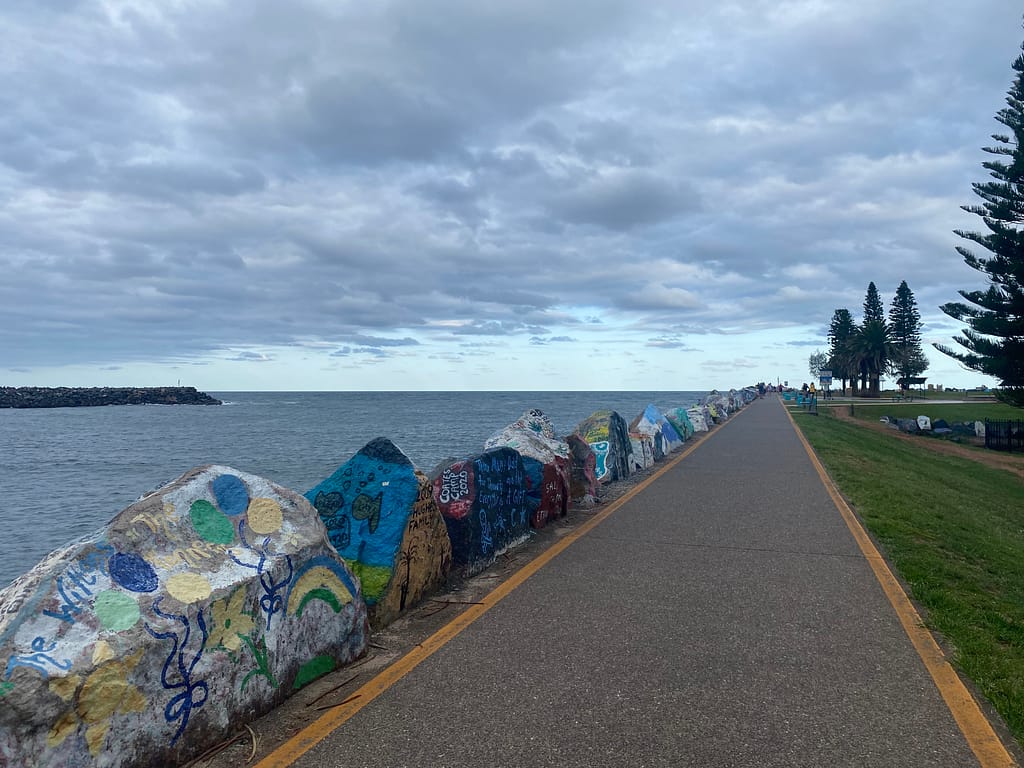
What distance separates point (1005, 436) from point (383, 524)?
38.4m

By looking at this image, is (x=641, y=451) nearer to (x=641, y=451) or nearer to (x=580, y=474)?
(x=641, y=451)

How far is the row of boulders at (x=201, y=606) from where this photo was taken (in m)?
2.95

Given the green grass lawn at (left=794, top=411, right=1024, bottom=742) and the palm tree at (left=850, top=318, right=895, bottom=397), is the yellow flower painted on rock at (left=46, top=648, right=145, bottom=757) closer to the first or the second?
the green grass lawn at (left=794, top=411, right=1024, bottom=742)

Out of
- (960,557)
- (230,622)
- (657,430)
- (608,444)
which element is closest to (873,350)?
(657,430)

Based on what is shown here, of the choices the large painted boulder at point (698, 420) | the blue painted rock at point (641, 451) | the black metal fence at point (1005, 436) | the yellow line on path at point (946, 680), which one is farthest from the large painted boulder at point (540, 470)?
the black metal fence at point (1005, 436)

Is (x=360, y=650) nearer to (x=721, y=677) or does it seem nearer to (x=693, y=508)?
(x=721, y=677)

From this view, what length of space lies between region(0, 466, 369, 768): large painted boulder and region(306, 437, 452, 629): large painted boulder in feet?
2.17

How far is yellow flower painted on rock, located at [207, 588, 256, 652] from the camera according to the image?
11.9 ft

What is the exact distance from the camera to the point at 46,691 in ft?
9.30

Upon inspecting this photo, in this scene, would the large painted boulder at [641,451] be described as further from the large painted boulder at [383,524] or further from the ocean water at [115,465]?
the large painted boulder at [383,524]

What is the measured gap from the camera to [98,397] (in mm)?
157000

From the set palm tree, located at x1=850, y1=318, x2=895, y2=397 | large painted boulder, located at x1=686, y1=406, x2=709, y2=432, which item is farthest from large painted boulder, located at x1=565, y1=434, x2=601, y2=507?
palm tree, located at x1=850, y1=318, x2=895, y2=397

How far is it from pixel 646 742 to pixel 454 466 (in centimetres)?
394

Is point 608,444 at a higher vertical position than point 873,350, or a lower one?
lower
